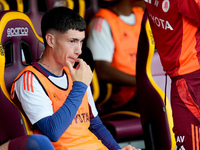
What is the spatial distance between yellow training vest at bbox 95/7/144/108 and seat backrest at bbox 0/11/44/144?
111cm

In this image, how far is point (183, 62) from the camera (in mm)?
1976

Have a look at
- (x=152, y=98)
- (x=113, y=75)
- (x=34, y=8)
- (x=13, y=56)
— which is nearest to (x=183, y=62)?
(x=152, y=98)

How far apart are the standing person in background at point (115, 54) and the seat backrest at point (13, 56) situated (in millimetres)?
1046

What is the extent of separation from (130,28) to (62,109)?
160cm

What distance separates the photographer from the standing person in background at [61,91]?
1.74 meters

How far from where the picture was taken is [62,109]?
1735 mm

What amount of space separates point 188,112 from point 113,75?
119 centimetres

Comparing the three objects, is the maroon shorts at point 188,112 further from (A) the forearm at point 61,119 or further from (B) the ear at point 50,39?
(B) the ear at point 50,39

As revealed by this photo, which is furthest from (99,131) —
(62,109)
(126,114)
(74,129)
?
(126,114)

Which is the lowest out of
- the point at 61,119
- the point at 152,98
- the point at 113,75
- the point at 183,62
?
the point at 113,75

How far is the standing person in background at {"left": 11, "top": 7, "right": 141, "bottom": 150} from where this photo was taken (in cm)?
174

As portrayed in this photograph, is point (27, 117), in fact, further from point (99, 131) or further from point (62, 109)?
point (99, 131)

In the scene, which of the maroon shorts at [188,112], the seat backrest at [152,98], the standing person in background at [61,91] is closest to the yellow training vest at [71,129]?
the standing person in background at [61,91]

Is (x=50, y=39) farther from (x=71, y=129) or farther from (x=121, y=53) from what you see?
(x=121, y=53)
